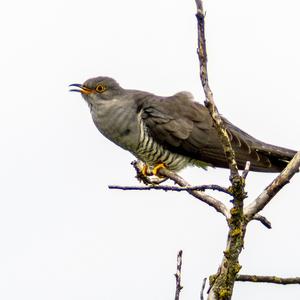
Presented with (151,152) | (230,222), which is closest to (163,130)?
(151,152)

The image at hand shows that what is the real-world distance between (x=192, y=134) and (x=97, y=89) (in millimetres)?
1039

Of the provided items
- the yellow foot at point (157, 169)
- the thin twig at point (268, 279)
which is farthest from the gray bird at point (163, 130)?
the thin twig at point (268, 279)

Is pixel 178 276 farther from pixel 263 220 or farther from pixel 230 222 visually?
pixel 263 220

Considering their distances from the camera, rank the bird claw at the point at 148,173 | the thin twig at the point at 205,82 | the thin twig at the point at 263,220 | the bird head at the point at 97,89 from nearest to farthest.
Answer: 1. the thin twig at the point at 205,82
2. the thin twig at the point at 263,220
3. the bird claw at the point at 148,173
4. the bird head at the point at 97,89

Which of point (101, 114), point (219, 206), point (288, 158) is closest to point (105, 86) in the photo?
point (101, 114)

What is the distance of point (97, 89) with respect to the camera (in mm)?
7199

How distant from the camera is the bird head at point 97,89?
7.15 meters

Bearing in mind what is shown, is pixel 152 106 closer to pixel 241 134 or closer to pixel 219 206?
pixel 241 134

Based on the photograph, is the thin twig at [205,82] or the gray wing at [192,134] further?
the gray wing at [192,134]

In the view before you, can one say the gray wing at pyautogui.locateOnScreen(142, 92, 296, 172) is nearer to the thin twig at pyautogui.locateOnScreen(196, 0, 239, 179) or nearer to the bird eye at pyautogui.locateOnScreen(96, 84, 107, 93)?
the bird eye at pyautogui.locateOnScreen(96, 84, 107, 93)

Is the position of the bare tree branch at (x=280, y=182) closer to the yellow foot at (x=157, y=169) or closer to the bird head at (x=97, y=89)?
the yellow foot at (x=157, y=169)

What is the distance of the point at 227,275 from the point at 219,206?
381 millimetres

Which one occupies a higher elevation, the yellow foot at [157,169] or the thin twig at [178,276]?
the yellow foot at [157,169]

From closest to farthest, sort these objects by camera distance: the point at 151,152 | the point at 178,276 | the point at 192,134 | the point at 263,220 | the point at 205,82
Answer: the point at 205,82
the point at 178,276
the point at 263,220
the point at 151,152
the point at 192,134
